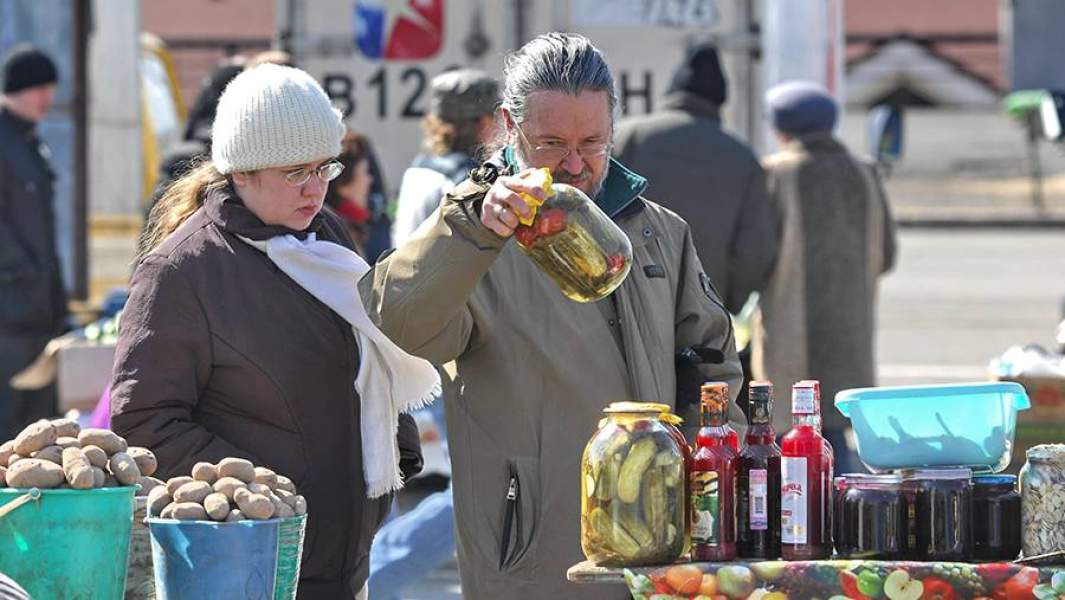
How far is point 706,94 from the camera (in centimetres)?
754

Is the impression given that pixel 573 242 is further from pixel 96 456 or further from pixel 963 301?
pixel 963 301

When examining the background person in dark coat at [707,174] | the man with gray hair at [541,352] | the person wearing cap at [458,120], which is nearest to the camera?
the man with gray hair at [541,352]

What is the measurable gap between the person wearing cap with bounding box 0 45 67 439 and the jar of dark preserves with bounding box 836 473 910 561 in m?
6.20

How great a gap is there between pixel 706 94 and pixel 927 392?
4.15 m

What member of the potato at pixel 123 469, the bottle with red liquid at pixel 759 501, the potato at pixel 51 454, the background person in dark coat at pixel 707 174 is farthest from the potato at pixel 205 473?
the background person in dark coat at pixel 707 174

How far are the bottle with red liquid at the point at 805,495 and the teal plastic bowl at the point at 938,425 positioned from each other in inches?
5.0

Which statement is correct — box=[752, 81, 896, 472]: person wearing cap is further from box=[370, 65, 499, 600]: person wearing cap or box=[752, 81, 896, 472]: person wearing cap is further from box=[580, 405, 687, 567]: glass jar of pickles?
box=[580, 405, 687, 567]: glass jar of pickles

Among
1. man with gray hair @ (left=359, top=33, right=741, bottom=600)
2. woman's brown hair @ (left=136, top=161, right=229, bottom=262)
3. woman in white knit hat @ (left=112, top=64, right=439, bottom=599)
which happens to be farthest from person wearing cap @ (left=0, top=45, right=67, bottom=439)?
man with gray hair @ (left=359, top=33, right=741, bottom=600)

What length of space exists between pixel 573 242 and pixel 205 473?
0.75 meters

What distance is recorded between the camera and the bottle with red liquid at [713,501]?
11.3ft

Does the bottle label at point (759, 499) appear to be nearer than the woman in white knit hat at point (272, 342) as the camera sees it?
Yes

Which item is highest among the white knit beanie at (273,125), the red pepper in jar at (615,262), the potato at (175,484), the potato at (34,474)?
the white knit beanie at (273,125)

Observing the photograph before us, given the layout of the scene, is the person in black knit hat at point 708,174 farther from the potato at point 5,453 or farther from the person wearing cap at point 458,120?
the potato at point 5,453

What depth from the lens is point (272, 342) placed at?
4.06m
